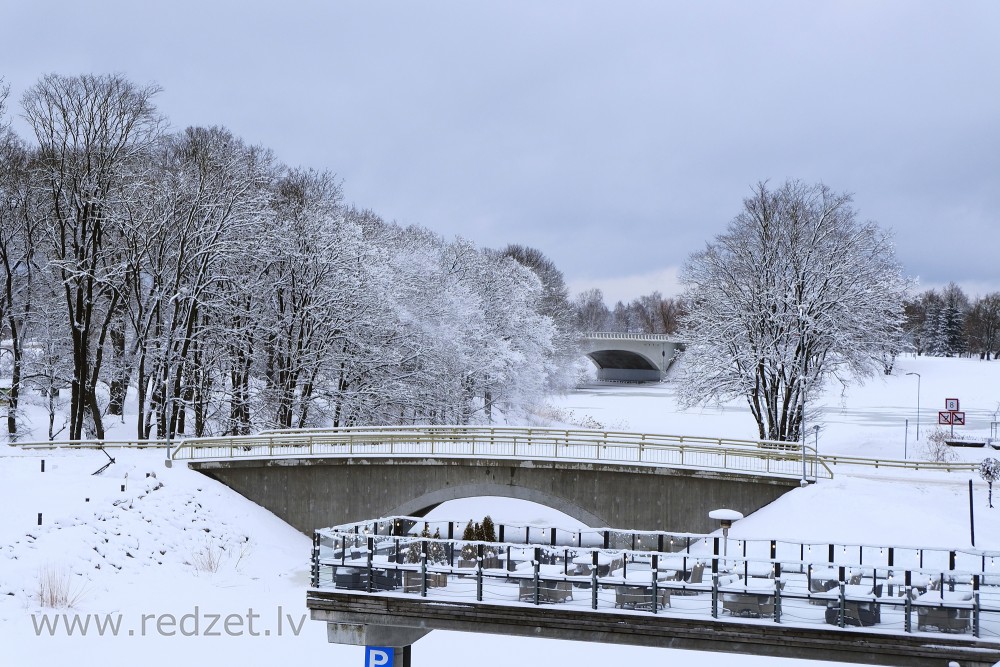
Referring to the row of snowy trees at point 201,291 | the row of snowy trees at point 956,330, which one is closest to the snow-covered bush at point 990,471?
the row of snowy trees at point 201,291

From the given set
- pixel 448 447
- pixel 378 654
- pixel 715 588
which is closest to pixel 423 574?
pixel 378 654

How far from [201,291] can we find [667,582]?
90.6ft

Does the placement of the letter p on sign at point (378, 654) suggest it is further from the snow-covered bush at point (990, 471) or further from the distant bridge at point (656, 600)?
the snow-covered bush at point (990, 471)

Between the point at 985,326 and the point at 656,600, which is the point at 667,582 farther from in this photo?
the point at 985,326

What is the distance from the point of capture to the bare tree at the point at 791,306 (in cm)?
3669

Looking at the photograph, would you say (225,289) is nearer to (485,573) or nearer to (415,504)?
(415,504)

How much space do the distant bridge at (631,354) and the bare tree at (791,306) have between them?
5805cm

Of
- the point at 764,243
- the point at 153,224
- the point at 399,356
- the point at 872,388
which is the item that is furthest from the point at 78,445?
the point at 872,388

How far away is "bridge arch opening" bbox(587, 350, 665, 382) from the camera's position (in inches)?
4731

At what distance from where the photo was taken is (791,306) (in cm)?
3728

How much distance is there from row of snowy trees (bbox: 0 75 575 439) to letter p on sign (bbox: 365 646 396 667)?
58.9 ft

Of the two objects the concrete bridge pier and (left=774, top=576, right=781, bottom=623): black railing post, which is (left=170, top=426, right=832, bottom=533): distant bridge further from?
the concrete bridge pier

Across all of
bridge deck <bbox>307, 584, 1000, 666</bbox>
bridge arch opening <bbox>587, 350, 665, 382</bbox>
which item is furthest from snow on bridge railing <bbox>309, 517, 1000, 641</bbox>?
bridge arch opening <bbox>587, 350, 665, 382</bbox>


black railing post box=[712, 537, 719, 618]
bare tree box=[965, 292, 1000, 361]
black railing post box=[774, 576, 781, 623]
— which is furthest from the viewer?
bare tree box=[965, 292, 1000, 361]
